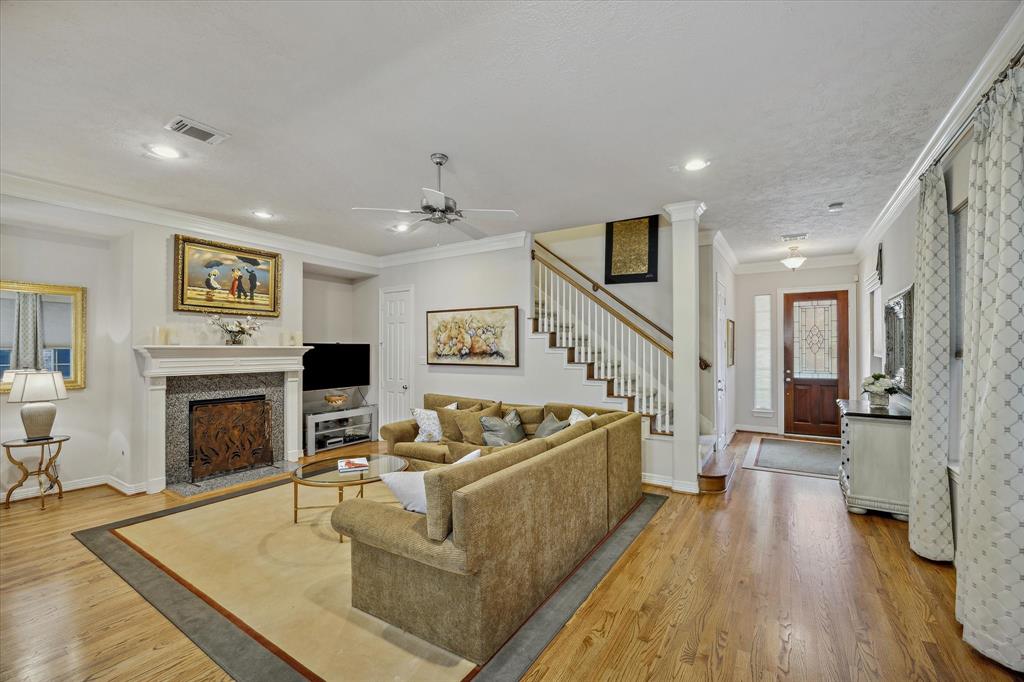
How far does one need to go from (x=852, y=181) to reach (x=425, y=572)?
171 inches

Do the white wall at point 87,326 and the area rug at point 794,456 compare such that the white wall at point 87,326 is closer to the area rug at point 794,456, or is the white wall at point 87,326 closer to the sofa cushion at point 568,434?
the sofa cushion at point 568,434

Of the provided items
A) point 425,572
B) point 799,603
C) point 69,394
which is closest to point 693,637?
point 799,603

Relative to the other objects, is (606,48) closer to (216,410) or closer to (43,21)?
(43,21)

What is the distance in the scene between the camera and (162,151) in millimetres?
3152

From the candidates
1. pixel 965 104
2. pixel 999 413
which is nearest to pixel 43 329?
pixel 999 413

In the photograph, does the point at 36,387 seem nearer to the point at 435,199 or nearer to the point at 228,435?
the point at 228,435

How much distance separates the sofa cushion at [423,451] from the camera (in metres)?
4.58

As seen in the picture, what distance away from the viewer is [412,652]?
2.12m

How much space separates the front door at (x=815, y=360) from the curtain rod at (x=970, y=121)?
433 cm

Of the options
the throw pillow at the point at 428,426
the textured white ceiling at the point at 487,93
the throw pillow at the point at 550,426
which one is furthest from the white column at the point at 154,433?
the throw pillow at the point at 550,426

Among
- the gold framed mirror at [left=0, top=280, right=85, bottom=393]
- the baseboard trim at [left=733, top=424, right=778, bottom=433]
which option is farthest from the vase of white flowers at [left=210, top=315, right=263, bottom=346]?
the baseboard trim at [left=733, top=424, right=778, bottom=433]

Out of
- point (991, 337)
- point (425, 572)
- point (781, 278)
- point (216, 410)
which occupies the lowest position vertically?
point (425, 572)

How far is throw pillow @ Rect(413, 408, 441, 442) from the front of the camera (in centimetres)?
505

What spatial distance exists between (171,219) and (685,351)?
5339mm
